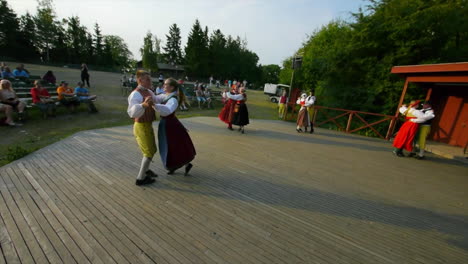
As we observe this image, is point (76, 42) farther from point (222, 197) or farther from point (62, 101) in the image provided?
point (222, 197)

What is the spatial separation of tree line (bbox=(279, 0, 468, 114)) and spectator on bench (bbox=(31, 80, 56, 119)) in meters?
14.0

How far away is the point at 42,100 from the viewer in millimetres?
6926

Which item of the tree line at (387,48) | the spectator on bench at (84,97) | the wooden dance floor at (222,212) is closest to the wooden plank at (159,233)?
the wooden dance floor at (222,212)

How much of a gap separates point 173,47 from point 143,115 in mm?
57740

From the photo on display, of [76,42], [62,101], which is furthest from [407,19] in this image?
[76,42]

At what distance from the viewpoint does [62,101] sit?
308 inches

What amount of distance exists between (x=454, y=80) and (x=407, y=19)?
5.18 m

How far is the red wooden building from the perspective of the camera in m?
7.45

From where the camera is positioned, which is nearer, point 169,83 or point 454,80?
point 169,83

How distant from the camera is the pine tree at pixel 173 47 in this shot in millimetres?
53312

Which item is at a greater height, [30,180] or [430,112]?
[430,112]

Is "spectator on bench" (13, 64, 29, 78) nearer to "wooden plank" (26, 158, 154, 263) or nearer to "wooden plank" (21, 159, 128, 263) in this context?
"wooden plank" (26, 158, 154, 263)

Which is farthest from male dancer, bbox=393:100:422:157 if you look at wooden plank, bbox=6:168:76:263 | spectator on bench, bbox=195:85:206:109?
spectator on bench, bbox=195:85:206:109

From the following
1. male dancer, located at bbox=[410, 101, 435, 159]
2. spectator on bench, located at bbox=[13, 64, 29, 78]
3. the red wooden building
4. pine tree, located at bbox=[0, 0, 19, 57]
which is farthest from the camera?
pine tree, located at bbox=[0, 0, 19, 57]
